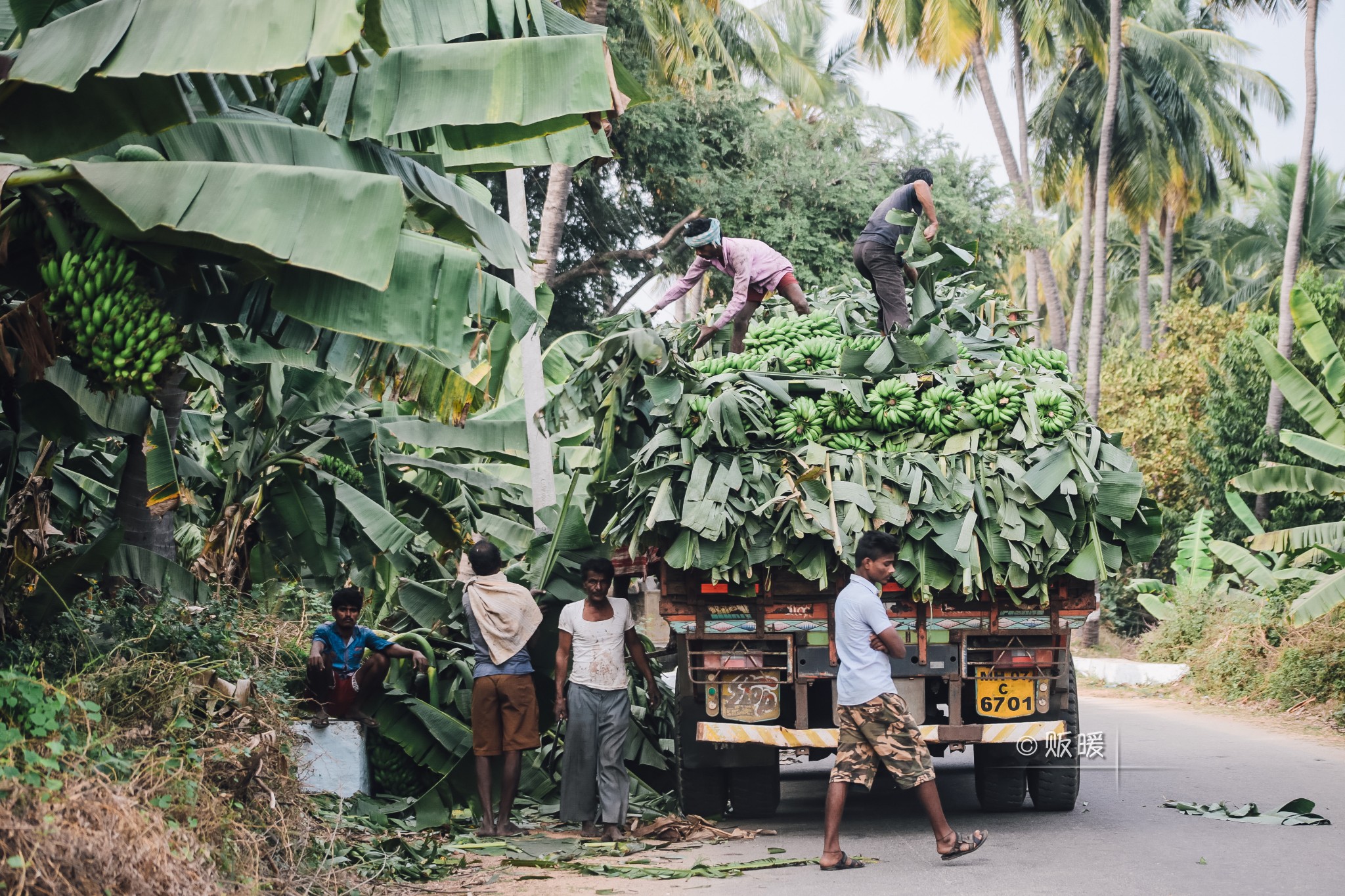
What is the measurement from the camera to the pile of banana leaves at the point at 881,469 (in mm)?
7176

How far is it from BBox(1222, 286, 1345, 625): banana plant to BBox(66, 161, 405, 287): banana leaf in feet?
30.7

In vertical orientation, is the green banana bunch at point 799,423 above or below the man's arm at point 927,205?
below

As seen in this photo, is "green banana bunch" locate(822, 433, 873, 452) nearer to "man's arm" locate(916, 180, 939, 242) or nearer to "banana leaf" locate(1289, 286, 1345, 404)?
"man's arm" locate(916, 180, 939, 242)

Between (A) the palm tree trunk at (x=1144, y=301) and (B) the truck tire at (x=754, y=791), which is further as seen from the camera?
(A) the palm tree trunk at (x=1144, y=301)

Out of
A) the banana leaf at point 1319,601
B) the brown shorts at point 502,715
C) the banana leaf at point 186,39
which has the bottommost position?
the brown shorts at point 502,715

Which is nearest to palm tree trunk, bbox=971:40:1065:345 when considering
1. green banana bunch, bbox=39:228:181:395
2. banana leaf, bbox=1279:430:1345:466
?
banana leaf, bbox=1279:430:1345:466

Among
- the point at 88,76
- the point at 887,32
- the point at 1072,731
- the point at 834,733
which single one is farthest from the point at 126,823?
the point at 887,32

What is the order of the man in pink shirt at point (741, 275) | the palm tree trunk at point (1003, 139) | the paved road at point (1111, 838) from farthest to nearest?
the palm tree trunk at point (1003, 139)
the man in pink shirt at point (741, 275)
the paved road at point (1111, 838)

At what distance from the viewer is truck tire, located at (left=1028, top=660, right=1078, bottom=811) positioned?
25.7ft

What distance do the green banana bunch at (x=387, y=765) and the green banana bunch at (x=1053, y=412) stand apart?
4.49 m

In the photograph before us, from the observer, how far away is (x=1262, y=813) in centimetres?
791

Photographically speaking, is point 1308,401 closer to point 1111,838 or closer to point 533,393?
point 1111,838

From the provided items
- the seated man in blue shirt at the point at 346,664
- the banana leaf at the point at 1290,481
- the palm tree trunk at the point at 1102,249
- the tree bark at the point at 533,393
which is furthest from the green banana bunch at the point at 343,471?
the palm tree trunk at the point at 1102,249

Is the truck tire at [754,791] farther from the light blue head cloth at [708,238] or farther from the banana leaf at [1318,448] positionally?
the banana leaf at [1318,448]
